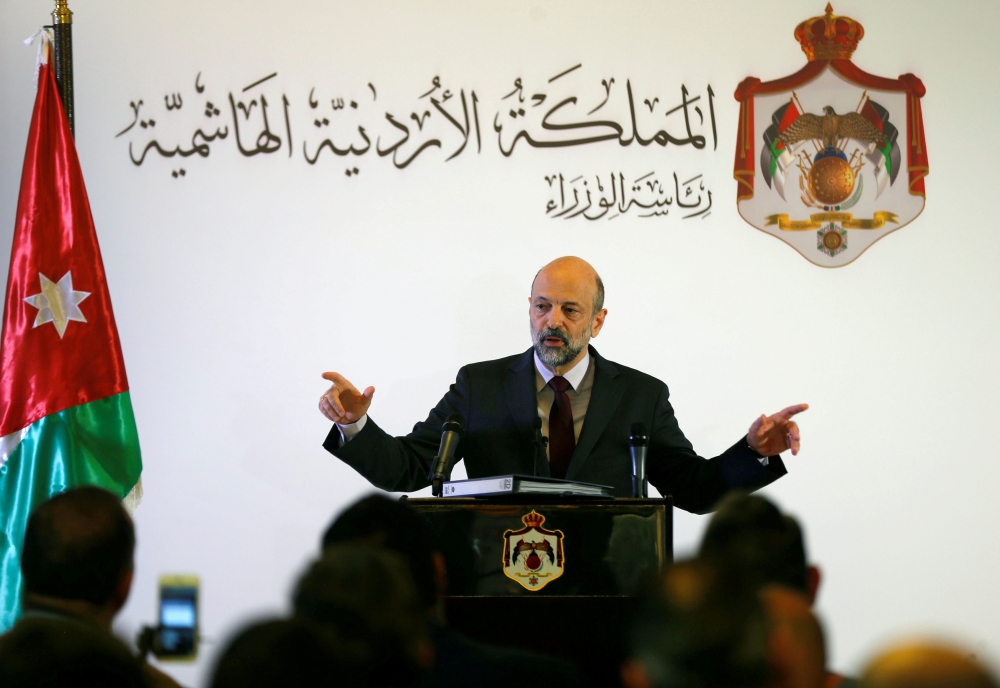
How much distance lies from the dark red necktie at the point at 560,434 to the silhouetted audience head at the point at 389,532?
1.58m

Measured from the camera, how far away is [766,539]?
5.31 feet

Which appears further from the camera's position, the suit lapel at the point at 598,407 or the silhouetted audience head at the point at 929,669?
the suit lapel at the point at 598,407

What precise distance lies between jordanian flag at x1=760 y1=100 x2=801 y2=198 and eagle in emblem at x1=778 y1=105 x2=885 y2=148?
2cm

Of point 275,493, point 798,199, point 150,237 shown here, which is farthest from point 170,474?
point 798,199

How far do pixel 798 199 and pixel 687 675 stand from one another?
12.2 ft

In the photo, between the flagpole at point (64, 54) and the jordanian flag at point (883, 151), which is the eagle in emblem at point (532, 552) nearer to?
the jordanian flag at point (883, 151)

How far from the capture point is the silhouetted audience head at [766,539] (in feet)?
5.22

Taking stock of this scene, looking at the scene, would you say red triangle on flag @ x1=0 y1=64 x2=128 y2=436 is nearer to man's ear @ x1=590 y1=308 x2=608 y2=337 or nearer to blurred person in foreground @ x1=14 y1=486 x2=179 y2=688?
man's ear @ x1=590 y1=308 x2=608 y2=337

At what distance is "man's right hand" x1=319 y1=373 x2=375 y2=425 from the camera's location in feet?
10.1

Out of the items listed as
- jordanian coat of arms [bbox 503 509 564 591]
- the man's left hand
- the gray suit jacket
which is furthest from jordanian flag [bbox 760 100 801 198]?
jordanian coat of arms [bbox 503 509 564 591]

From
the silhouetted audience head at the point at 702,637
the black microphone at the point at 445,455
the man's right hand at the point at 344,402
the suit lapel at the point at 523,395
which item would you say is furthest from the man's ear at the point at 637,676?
the suit lapel at the point at 523,395

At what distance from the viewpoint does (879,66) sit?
441cm

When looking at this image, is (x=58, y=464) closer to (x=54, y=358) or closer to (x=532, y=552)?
(x=54, y=358)

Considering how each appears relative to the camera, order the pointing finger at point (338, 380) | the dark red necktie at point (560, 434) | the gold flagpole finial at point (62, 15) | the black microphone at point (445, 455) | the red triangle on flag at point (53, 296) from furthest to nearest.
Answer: the gold flagpole finial at point (62, 15)
the red triangle on flag at point (53, 296)
the dark red necktie at point (560, 434)
the pointing finger at point (338, 380)
the black microphone at point (445, 455)
